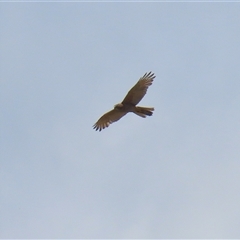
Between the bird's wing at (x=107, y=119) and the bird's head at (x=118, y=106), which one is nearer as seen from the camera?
the bird's head at (x=118, y=106)

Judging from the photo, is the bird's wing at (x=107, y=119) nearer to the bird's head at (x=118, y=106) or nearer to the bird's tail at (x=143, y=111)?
the bird's head at (x=118, y=106)

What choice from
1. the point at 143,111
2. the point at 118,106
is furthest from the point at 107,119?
the point at 143,111

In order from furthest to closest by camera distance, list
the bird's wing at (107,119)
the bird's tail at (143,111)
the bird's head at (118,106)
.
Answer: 1. the bird's wing at (107,119)
2. the bird's head at (118,106)
3. the bird's tail at (143,111)

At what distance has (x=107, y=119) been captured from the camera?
26141 mm

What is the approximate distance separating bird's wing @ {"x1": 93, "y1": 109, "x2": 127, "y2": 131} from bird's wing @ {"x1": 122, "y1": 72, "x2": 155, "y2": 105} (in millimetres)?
Result: 866

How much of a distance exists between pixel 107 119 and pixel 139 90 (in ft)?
7.35

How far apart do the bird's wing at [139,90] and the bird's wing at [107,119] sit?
87cm

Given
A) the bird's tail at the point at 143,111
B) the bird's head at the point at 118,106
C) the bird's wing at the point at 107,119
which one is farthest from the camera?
the bird's wing at the point at 107,119

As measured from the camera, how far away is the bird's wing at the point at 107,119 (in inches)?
1013

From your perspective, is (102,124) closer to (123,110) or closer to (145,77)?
(123,110)

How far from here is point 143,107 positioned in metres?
24.6

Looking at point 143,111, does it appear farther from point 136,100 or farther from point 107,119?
point 107,119

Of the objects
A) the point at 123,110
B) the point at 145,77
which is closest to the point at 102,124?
the point at 123,110

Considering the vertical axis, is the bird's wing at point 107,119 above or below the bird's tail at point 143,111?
above
